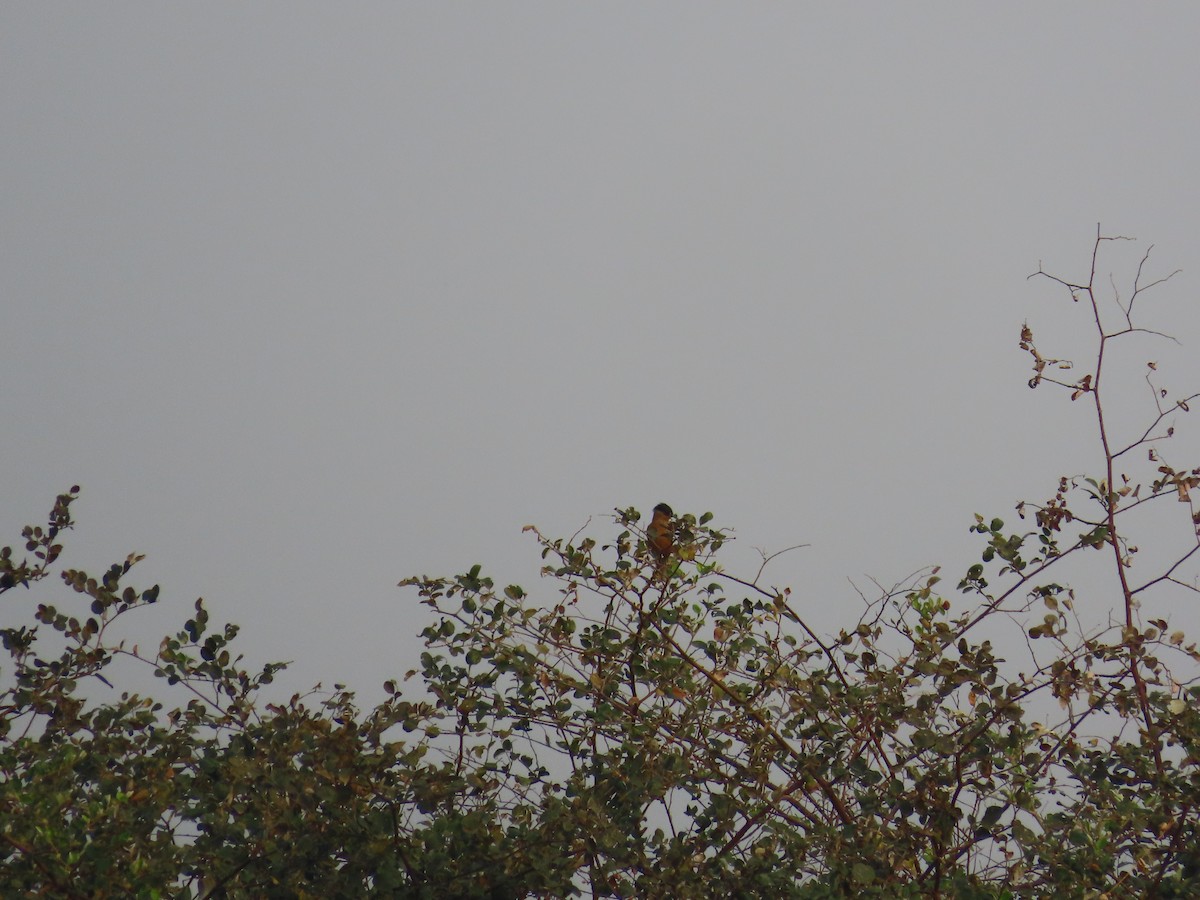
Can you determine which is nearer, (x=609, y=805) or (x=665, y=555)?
(x=609, y=805)

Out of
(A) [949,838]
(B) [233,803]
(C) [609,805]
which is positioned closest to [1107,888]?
(A) [949,838]

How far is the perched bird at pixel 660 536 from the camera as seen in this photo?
3.50 meters

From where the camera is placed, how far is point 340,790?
2.80 m

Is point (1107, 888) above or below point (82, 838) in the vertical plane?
above

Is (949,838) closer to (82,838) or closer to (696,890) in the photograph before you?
(696,890)

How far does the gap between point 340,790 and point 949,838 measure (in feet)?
4.57

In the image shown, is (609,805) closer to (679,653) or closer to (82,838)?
(679,653)

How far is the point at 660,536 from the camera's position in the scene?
11.8ft

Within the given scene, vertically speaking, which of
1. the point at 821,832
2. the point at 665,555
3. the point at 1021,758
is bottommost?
the point at 821,832

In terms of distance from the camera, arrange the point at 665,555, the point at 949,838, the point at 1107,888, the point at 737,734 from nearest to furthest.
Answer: the point at 1107,888
the point at 949,838
the point at 737,734
the point at 665,555

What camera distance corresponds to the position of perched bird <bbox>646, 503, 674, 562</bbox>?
11.5 feet

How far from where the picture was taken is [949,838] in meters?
2.89

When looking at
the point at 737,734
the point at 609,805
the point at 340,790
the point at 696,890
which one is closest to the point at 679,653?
the point at 737,734

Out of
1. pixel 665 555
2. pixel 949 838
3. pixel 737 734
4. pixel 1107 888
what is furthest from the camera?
pixel 665 555
